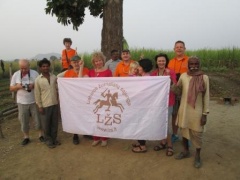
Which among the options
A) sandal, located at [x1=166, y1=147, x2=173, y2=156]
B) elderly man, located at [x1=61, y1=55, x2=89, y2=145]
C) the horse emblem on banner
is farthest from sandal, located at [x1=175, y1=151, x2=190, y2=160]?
elderly man, located at [x1=61, y1=55, x2=89, y2=145]

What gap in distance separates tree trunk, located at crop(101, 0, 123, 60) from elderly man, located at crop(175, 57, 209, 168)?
338cm

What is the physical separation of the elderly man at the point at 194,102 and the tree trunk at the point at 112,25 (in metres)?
3.38

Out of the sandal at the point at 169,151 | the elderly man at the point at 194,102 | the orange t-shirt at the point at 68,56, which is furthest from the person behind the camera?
the orange t-shirt at the point at 68,56

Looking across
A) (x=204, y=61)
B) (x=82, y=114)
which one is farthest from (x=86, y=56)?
(x=82, y=114)

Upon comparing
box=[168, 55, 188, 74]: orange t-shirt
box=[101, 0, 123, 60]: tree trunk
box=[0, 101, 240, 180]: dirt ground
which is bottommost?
box=[0, 101, 240, 180]: dirt ground

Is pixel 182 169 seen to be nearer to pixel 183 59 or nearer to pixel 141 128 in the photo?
pixel 141 128

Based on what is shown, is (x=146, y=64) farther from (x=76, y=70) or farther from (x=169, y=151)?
(x=169, y=151)

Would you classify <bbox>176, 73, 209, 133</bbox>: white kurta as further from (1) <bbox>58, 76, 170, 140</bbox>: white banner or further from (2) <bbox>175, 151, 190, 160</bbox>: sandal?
(2) <bbox>175, 151, 190, 160</bbox>: sandal

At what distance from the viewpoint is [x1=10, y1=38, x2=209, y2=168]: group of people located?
3.96 m

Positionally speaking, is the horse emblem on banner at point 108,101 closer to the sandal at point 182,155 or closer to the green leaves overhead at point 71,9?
the sandal at point 182,155

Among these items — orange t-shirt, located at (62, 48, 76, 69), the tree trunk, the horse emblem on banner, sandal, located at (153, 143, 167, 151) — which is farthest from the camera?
the tree trunk

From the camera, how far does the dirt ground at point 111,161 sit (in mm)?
3957

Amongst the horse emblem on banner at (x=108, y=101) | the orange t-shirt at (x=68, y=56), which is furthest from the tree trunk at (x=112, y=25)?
the horse emblem on banner at (x=108, y=101)

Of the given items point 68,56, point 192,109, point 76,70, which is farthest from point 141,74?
point 68,56
